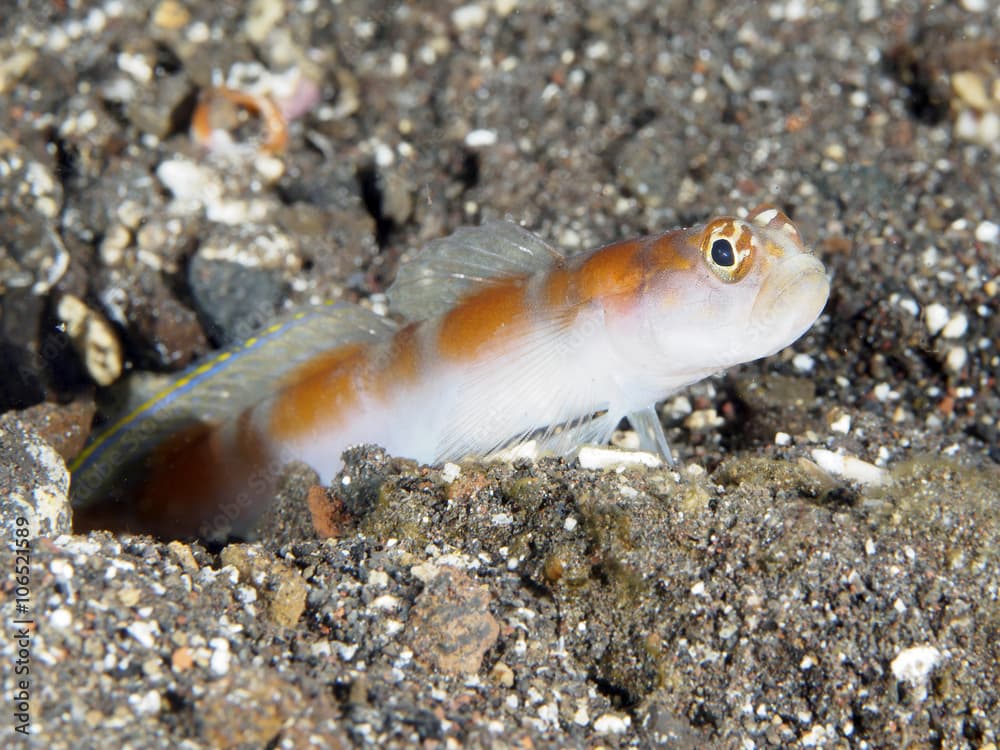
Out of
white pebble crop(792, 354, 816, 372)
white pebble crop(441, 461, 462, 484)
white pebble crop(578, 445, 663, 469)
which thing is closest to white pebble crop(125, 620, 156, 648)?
white pebble crop(441, 461, 462, 484)

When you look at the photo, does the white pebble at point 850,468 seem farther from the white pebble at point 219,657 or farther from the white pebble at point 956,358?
the white pebble at point 219,657

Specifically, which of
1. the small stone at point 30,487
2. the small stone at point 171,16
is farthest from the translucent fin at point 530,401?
the small stone at point 171,16

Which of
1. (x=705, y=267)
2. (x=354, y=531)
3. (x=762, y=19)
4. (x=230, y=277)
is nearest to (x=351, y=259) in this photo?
(x=230, y=277)

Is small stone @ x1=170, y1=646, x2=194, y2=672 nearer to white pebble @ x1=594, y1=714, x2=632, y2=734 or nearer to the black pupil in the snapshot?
white pebble @ x1=594, y1=714, x2=632, y2=734

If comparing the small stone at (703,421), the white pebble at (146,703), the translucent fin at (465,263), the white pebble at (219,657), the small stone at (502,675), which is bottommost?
the small stone at (703,421)

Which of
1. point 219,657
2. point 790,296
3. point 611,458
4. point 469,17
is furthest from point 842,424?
point 469,17


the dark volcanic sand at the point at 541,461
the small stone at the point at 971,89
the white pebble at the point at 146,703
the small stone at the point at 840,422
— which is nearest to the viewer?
the white pebble at the point at 146,703
